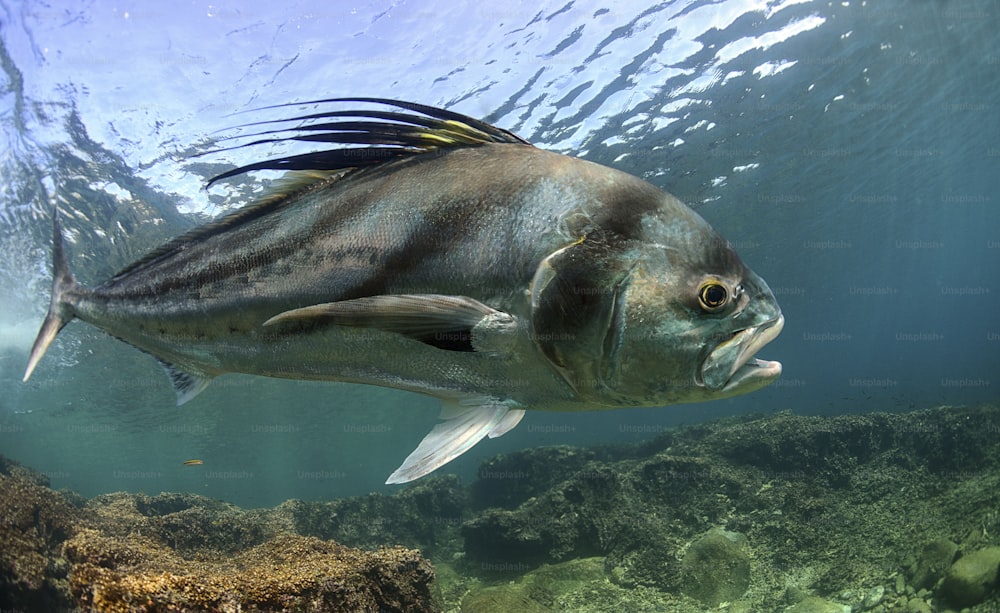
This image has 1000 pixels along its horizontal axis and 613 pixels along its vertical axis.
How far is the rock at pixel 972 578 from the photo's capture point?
4203mm

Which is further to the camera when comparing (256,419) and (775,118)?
(256,419)

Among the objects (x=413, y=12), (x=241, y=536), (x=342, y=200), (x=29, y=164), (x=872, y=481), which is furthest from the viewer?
(x=29, y=164)

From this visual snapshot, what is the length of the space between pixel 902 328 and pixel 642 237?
7131 inches

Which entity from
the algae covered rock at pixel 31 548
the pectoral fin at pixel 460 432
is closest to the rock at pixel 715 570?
the pectoral fin at pixel 460 432

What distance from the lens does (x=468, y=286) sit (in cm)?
142

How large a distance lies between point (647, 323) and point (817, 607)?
5.74 metres

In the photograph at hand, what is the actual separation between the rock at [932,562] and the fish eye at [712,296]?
5616 millimetres

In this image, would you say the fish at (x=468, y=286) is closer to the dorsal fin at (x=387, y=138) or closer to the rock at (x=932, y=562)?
the dorsal fin at (x=387, y=138)

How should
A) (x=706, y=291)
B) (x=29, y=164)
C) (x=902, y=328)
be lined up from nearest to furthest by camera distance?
(x=706, y=291), (x=29, y=164), (x=902, y=328)

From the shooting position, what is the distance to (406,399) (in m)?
39.4

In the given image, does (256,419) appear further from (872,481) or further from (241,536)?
(872,481)

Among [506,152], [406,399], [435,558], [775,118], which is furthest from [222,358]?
[406,399]

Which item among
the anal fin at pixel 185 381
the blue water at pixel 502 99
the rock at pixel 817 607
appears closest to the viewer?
the anal fin at pixel 185 381

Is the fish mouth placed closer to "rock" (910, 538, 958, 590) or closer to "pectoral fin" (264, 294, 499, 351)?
"pectoral fin" (264, 294, 499, 351)
